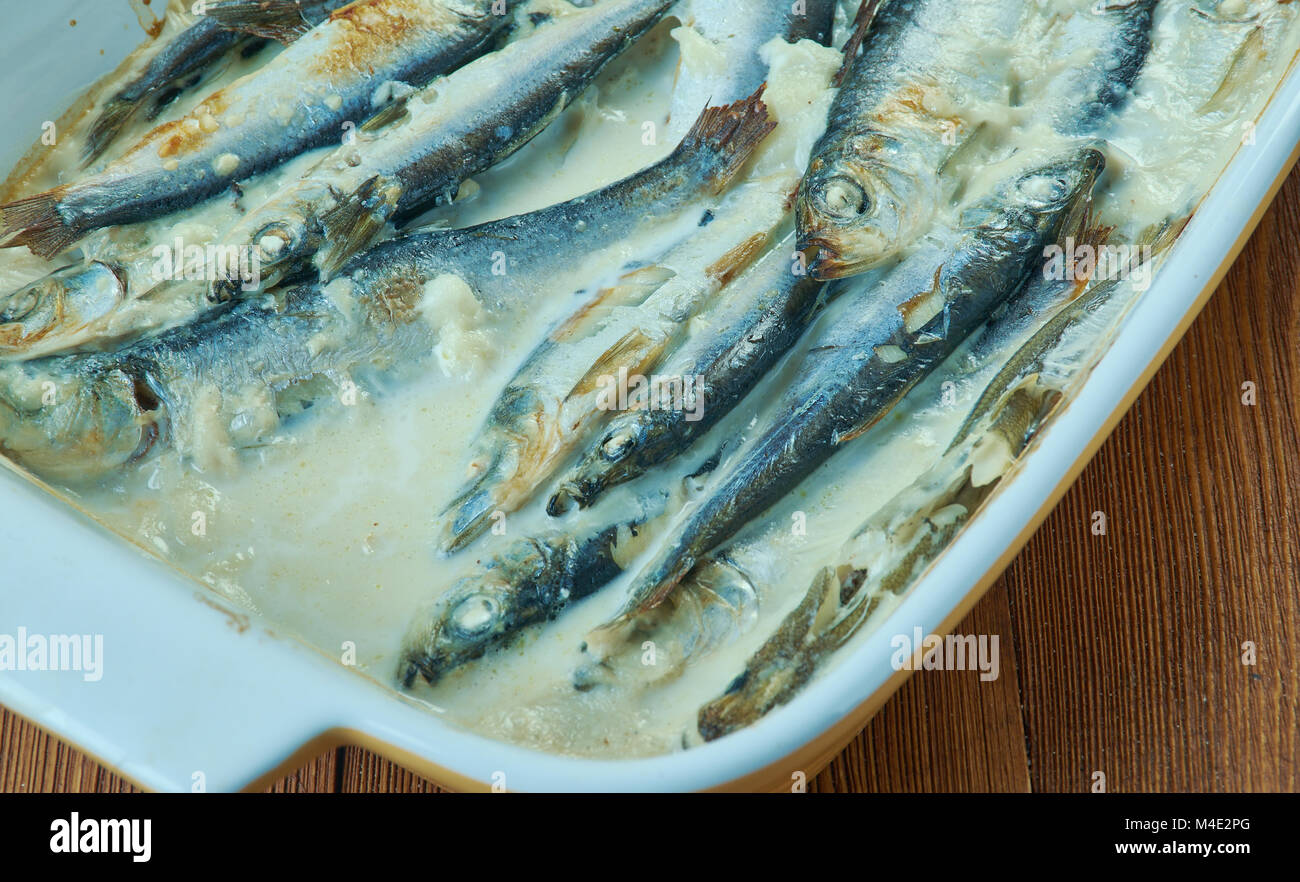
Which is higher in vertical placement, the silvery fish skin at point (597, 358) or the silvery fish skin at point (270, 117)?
the silvery fish skin at point (270, 117)

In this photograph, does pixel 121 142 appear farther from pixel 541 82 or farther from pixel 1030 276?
pixel 1030 276

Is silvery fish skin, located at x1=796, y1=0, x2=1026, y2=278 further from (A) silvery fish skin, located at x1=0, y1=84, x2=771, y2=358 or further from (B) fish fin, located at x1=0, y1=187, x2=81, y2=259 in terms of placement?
(B) fish fin, located at x1=0, y1=187, x2=81, y2=259

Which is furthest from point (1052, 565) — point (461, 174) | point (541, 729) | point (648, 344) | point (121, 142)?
point (121, 142)

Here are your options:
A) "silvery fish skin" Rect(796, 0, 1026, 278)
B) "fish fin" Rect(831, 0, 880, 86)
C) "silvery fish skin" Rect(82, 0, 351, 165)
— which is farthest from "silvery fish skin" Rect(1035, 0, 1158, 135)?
"silvery fish skin" Rect(82, 0, 351, 165)

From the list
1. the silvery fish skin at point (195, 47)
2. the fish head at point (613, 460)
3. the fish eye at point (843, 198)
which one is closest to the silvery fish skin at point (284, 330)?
the fish eye at point (843, 198)

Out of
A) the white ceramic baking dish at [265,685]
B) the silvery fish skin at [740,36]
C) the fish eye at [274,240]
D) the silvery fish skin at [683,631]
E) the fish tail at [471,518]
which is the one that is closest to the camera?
the white ceramic baking dish at [265,685]

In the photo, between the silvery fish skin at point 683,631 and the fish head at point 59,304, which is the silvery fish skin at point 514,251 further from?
the silvery fish skin at point 683,631
